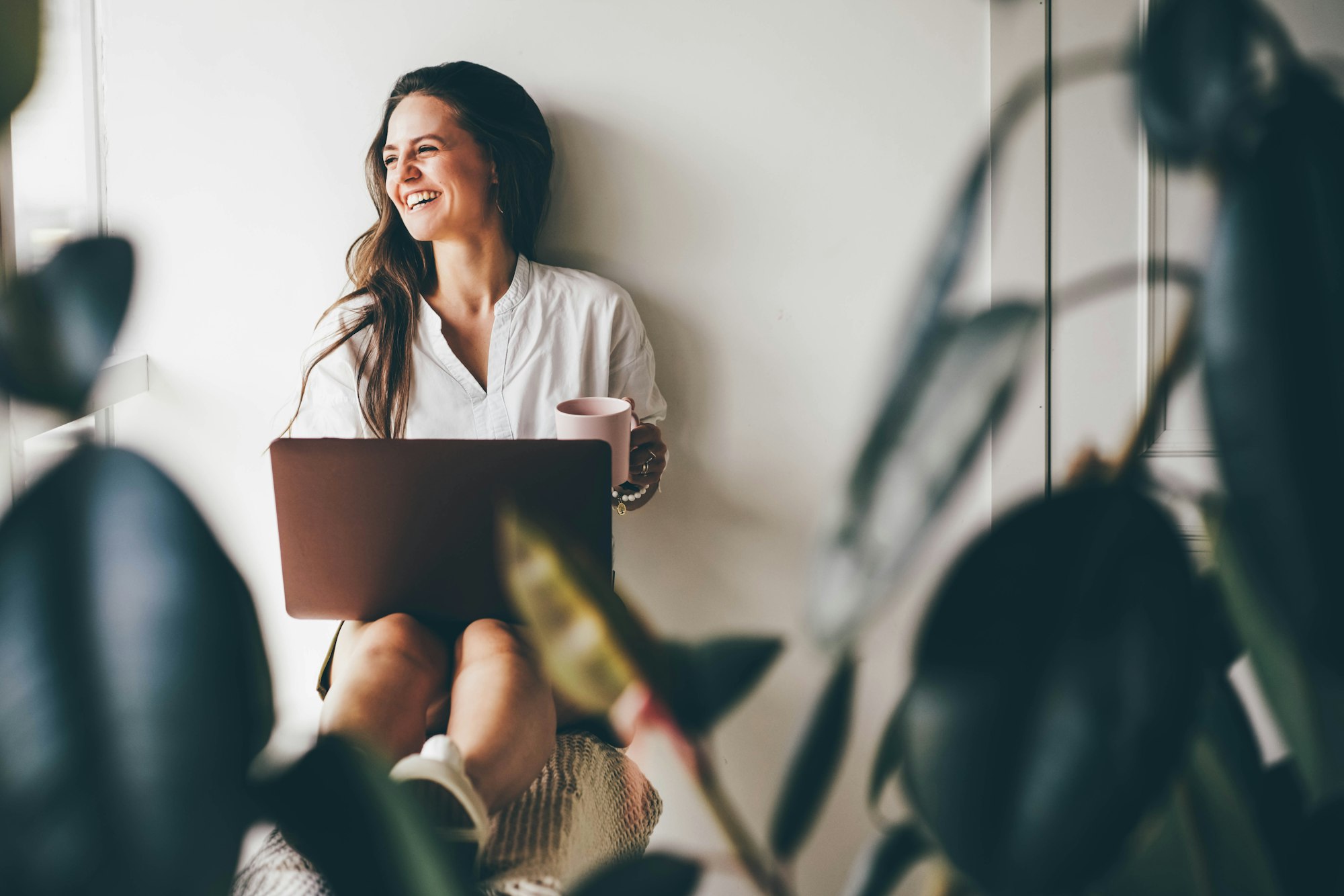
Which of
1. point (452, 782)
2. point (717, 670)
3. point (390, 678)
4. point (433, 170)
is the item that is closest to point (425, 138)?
point (433, 170)

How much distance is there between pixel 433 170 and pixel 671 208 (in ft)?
1.40

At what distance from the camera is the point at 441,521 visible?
1.02 meters

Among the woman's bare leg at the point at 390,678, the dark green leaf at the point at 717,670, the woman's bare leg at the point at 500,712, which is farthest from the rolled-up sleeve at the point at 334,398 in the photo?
the dark green leaf at the point at 717,670

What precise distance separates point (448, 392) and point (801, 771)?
4.88 ft

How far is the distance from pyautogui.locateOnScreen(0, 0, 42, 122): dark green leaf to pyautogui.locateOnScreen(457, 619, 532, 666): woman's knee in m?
1.24

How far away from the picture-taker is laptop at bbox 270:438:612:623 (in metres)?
0.99

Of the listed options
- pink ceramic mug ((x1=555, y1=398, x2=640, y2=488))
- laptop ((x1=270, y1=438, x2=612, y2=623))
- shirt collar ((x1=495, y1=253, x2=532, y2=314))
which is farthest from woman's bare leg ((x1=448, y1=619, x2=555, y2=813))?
shirt collar ((x1=495, y1=253, x2=532, y2=314))

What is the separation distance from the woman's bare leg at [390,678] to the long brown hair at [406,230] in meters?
0.38

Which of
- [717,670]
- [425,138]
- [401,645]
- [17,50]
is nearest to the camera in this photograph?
[17,50]

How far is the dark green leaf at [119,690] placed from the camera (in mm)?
127

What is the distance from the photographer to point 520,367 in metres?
1.64

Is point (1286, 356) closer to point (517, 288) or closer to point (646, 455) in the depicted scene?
point (646, 455)

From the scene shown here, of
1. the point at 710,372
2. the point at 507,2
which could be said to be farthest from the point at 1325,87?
the point at 507,2

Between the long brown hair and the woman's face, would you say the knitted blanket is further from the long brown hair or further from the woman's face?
the woman's face
